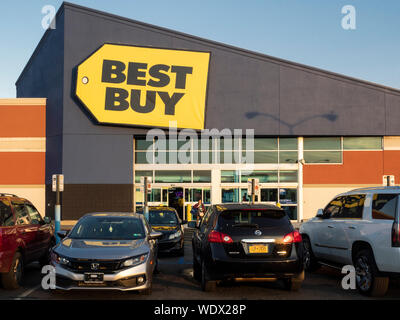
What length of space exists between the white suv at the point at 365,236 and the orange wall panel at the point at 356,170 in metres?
21.4

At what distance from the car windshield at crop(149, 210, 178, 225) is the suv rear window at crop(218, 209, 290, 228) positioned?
291 inches

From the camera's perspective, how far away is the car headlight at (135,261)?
773 centimetres

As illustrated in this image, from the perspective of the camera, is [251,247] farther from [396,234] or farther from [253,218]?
[396,234]

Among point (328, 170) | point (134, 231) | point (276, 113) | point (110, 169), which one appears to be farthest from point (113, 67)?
point (134, 231)

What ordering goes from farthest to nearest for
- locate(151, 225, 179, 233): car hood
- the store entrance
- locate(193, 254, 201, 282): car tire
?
1. the store entrance
2. locate(151, 225, 179, 233): car hood
3. locate(193, 254, 201, 282): car tire

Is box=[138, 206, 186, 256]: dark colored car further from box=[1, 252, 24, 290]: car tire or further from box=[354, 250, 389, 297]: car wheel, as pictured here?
box=[354, 250, 389, 297]: car wheel

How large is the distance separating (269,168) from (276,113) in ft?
12.3

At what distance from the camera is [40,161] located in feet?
105

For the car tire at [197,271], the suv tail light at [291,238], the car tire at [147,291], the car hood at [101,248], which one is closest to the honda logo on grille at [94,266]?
the car hood at [101,248]

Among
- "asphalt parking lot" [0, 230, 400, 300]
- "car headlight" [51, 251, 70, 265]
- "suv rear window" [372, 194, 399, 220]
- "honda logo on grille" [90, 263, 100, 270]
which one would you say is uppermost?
"suv rear window" [372, 194, 399, 220]

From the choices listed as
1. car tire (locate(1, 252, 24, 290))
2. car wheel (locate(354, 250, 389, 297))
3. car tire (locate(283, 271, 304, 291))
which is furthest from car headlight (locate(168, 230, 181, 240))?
car wheel (locate(354, 250, 389, 297))

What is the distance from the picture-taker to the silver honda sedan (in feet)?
24.6

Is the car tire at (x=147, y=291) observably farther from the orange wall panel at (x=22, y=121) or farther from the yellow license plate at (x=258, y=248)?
the orange wall panel at (x=22, y=121)
